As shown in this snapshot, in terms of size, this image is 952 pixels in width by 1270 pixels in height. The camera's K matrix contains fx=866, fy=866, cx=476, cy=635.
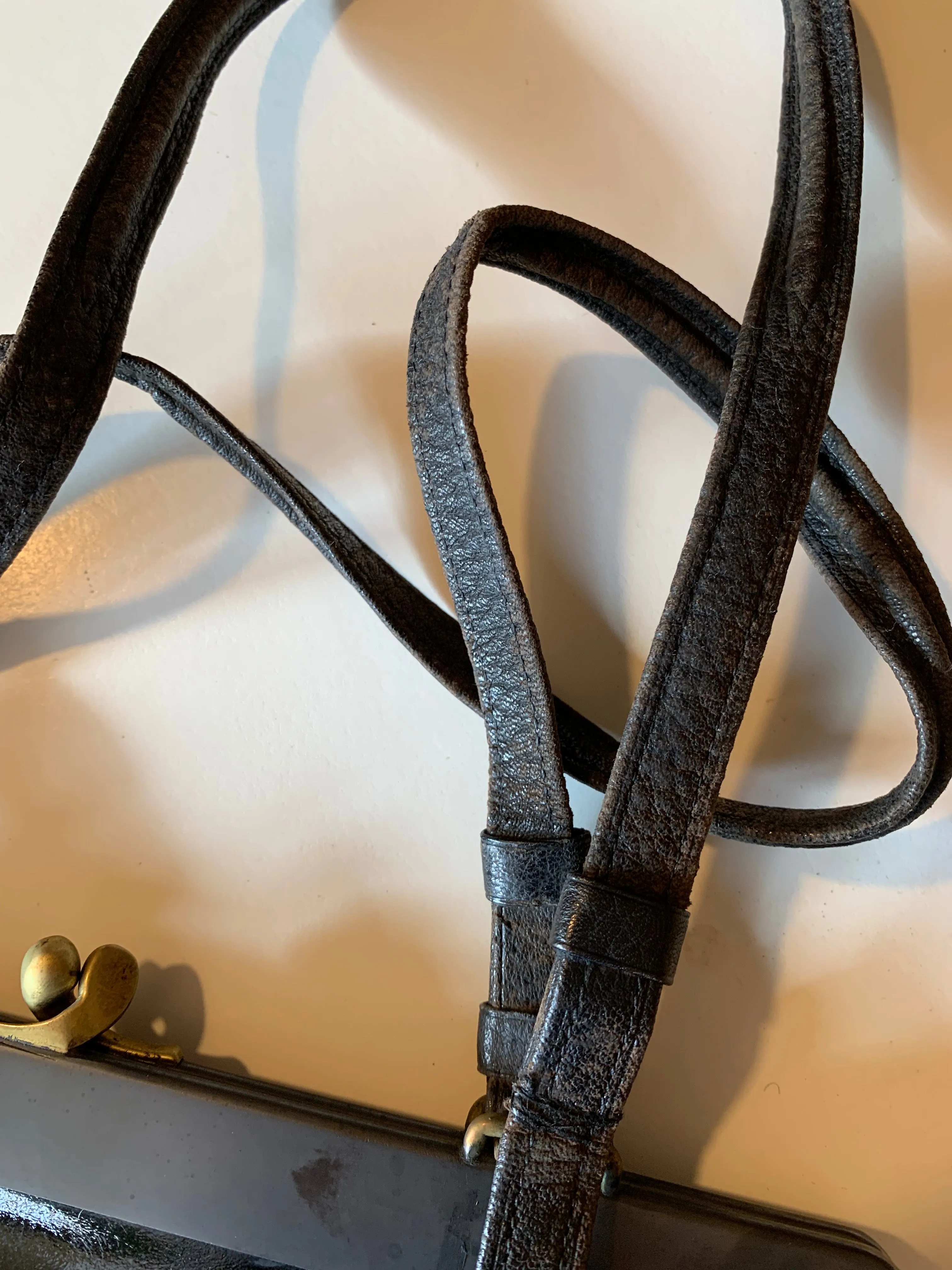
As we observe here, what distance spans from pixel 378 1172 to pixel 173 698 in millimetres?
370

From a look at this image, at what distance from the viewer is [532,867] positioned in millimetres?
581

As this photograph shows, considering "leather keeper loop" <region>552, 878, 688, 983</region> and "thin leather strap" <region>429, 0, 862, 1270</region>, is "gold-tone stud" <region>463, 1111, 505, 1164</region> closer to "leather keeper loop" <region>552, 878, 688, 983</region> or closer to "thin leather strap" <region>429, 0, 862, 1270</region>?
"thin leather strap" <region>429, 0, 862, 1270</region>

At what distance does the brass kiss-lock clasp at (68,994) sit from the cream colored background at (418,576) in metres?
0.07

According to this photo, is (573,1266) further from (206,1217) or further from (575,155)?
(575,155)

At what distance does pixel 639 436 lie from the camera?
69 cm

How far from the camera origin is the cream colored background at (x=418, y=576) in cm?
65

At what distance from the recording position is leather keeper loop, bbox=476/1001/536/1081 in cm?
58

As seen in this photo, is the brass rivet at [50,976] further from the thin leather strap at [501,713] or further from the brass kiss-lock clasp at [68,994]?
the thin leather strap at [501,713]

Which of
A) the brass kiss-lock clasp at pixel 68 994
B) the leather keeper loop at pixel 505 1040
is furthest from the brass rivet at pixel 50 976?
the leather keeper loop at pixel 505 1040

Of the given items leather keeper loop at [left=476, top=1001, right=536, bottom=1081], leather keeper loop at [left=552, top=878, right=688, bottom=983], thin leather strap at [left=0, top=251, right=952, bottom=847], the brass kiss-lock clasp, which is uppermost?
thin leather strap at [left=0, top=251, right=952, bottom=847]

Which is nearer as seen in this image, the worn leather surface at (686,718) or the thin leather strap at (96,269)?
the worn leather surface at (686,718)

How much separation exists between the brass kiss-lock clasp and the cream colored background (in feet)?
0.23

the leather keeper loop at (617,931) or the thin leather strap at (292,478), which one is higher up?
the thin leather strap at (292,478)

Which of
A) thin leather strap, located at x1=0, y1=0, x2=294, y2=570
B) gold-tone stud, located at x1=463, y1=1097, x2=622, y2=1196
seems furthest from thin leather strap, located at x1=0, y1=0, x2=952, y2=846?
gold-tone stud, located at x1=463, y1=1097, x2=622, y2=1196
